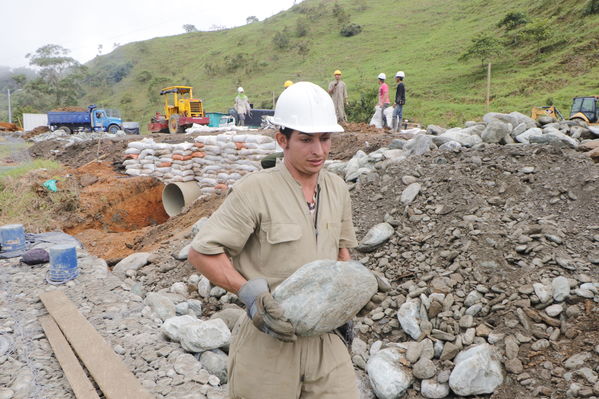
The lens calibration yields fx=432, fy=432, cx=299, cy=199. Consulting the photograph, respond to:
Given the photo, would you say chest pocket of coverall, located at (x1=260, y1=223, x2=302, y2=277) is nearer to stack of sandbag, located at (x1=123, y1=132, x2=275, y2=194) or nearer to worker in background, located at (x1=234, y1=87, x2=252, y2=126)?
stack of sandbag, located at (x1=123, y1=132, x2=275, y2=194)

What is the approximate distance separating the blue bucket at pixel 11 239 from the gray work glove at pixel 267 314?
5155 millimetres

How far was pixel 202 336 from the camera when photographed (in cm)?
329

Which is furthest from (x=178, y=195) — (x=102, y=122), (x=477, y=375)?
(x=102, y=122)

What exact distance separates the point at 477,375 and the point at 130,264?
4.56m

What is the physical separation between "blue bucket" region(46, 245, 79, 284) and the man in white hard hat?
3.48m

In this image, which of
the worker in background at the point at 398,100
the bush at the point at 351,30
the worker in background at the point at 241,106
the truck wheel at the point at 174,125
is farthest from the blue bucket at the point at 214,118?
the bush at the point at 351,30

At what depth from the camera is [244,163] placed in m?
8.26

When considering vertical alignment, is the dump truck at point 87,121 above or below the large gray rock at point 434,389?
above

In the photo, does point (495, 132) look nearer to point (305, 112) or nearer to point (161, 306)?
point (161, 306)

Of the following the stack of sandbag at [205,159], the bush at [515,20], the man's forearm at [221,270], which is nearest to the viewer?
the man's forearm at [221,270]

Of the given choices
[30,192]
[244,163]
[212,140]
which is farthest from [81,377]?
[30,192]

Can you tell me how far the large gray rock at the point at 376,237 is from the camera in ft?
14.7

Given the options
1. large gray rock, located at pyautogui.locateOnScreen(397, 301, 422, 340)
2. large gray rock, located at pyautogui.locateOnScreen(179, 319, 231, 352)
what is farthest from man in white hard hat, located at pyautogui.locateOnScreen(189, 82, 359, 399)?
large gray rock, located at pyautogui.locateOnScreen(397, 301, 422, 340)

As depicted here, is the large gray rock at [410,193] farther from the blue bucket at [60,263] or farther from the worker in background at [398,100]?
the worker in background at [398,100]
